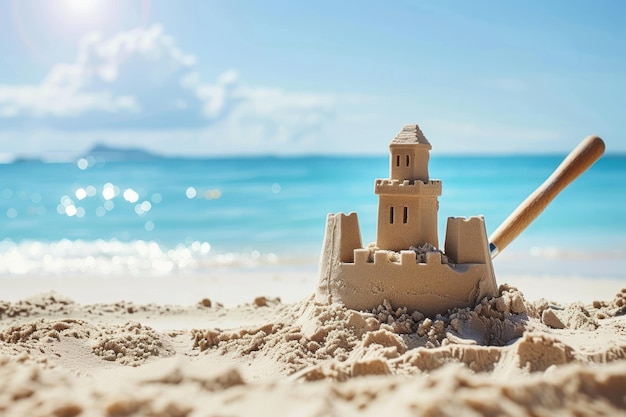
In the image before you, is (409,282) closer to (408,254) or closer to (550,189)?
(408,254)

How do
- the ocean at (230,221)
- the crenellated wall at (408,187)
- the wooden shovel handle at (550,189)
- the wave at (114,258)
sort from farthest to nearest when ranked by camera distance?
the ocean at (230,221), the wave at (114,258), the wooden shovel handle at (550,189), the crenellated wall at (408,187)

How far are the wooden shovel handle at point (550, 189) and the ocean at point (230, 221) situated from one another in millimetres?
6709

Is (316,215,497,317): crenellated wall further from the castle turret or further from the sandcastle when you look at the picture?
the castle turret

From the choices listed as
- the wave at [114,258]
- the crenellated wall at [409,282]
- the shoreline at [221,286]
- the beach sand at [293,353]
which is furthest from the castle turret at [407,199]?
the wave at [114,258]

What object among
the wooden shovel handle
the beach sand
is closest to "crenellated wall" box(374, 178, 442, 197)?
the wooden shovel handle

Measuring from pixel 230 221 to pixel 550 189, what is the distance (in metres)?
18.8

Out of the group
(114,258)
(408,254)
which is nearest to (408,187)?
(408,254)

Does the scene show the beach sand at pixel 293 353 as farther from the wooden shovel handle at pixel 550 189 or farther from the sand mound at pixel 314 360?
the wooden shovel handle at pixel 550 189

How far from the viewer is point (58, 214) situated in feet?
94.6

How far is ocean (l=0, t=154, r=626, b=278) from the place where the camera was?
1630 cm

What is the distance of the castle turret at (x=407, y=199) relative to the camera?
650 centimetres

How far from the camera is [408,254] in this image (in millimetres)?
6219

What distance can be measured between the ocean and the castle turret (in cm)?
764

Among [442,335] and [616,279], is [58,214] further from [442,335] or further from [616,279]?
[442,335]
